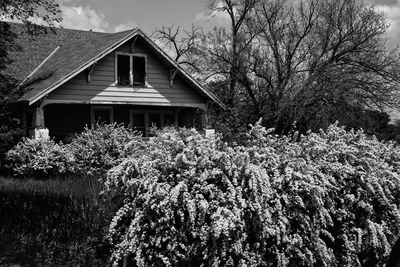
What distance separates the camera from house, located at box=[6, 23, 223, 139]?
18031mm

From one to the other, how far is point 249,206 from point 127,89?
50.4 ft

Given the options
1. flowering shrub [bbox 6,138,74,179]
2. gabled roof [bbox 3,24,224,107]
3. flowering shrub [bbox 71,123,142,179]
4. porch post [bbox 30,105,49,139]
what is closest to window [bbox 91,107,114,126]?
gabled roof [bbox 3,24,224,107]

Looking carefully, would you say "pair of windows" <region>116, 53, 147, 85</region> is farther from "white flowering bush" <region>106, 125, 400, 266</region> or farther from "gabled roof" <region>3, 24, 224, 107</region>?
"white flowering bush" <region>106, 125, 400, 266</region>

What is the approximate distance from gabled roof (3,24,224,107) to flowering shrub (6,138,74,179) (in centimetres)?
274

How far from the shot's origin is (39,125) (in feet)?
54.9

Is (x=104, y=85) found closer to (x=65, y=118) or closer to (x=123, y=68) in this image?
(x=123, y=68)

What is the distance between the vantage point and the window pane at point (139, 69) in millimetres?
20317

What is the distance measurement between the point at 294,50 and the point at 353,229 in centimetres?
2102

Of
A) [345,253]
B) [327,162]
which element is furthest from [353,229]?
[327,162]

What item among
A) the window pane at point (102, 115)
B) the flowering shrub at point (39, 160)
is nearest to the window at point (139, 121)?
the window pane at point (102, 115)

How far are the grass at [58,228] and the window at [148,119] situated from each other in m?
14.3

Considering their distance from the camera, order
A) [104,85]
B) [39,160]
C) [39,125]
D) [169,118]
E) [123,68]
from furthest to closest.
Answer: [169,118] → [123,68] → [104,85] → [39,125] → [39,160]

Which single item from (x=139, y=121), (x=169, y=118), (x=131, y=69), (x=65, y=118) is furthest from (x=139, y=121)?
(x=65, y=118)

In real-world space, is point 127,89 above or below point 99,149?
above
